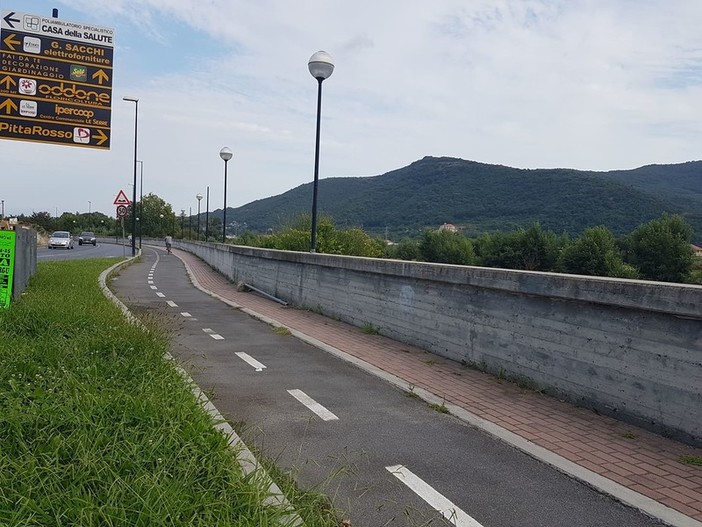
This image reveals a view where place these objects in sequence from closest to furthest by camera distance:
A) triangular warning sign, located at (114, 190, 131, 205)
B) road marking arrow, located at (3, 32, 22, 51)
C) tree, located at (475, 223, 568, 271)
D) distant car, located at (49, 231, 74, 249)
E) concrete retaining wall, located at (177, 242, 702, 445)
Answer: concrete retaining wall, located at (177, 242, 702, 445) → road marking arrow, located at (3, 32, 22, 51) → triangular warning sign, located at (114, 190, 131, 205) → distant car, located at (49, 231, 74, 249) → tree, located at (475, 223, 568, 271)

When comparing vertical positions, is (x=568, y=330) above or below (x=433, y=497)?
above

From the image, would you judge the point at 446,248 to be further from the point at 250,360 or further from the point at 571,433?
the point at 571,433

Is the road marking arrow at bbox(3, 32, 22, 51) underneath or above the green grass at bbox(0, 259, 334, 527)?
above

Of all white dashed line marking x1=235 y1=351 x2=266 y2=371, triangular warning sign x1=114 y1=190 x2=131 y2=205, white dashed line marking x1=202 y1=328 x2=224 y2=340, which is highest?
triangular warning sign x1=114 y1=190 x2=131 y2=205

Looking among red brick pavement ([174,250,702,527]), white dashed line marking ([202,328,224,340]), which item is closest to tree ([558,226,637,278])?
white dashed line marking ([202,328,224,340])

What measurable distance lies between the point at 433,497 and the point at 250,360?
4418mm

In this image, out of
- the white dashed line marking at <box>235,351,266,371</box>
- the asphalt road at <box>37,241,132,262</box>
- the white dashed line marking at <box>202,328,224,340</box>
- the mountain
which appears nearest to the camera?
the white dashed line marking at <box>235,351,266,371</box>

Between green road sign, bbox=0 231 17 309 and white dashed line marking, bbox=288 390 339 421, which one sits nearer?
white dashed line marking, bbox=288 390 339 421

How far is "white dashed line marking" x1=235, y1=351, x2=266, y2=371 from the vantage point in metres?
7.18

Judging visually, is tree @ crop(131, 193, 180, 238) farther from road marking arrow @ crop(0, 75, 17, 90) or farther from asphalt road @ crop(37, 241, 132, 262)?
road marking arrow @ crop(0, 75, 17, 90)

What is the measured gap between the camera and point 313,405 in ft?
18.3

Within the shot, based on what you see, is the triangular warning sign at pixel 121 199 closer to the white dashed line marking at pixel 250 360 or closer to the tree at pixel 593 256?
the white dashed line marking at pixel 250 360

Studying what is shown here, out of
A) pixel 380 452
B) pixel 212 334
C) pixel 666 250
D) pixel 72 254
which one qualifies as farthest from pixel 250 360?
pixel 666 250

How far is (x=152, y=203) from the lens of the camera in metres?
97.8
